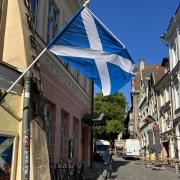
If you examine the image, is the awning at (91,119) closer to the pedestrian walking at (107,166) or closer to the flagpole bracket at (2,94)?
the pedestrian walking at (107,166)

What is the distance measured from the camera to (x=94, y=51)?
7.01 m

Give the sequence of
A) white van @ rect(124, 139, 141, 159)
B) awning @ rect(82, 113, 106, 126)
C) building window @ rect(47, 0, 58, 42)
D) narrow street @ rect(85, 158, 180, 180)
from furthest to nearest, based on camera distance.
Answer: white van @ rect(124, 139, 141, 159), awning @ rect(82, 113, 106, 126), narrow street @ rect(85, 158, 180, 180), building window @ rect(47, 0, 58, 42)

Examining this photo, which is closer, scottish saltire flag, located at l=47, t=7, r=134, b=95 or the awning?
scottish saltire flag, located at l=47, t=7, r=134, b=95

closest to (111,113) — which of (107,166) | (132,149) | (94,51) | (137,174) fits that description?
(132,149)

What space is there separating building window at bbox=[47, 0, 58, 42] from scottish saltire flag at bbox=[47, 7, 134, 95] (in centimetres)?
592

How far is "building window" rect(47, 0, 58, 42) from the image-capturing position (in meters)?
13.0

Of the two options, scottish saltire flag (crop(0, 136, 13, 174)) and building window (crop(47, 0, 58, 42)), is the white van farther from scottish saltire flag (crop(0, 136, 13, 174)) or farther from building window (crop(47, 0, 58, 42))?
scottish saltire flag (crop(0, 136, 13, 174))

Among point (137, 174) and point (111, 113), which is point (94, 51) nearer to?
point (137, 174)

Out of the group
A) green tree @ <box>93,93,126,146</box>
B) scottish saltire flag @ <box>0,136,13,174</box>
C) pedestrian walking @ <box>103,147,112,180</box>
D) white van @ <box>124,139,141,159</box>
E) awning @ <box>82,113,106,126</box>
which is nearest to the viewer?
scottish saltire flag @ <box>0,136,13,174</box>

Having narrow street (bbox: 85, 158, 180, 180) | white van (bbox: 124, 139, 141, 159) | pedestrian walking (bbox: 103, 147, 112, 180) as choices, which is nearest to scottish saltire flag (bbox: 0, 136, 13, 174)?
narrow street (bbox: 85, 158, 180, 180)

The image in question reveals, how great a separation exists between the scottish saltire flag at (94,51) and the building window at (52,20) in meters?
5.92

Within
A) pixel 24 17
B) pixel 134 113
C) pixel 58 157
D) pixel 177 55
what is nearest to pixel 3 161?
pixel 24 17

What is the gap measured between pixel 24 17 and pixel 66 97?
7189 mm

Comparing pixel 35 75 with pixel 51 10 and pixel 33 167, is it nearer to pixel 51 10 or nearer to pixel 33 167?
pixel 33 167
